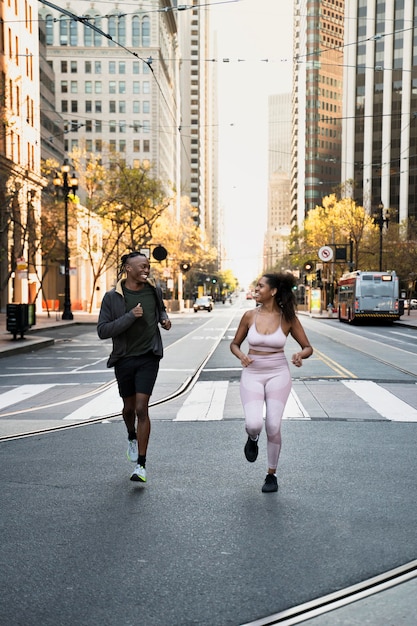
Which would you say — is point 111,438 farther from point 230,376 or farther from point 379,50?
point 379,50

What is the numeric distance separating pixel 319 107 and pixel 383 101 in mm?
20537

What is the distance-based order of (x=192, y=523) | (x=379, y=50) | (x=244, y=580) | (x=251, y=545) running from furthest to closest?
(x=379, y=50)
(x=192, y=523)
(x=251, y=545)
(x=244, y=580)

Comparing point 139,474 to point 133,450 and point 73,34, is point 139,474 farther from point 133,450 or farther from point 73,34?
point 73,34

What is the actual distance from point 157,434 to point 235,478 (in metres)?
2.13

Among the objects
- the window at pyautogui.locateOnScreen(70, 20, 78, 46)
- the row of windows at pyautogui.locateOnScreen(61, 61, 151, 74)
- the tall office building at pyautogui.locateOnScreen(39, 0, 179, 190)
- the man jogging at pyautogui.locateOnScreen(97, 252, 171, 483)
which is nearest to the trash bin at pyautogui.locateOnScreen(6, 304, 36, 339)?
the man jogging at pyautogui.locateOnScreen(97, 252, 171, 483)

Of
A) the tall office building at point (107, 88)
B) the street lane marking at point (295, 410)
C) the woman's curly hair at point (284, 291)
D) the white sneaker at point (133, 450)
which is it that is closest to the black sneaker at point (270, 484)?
A: the white sneaker at point (133, 450)

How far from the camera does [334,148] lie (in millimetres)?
139500

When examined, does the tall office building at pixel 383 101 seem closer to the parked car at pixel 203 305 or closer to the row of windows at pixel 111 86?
the row of windows at pixel 111 86

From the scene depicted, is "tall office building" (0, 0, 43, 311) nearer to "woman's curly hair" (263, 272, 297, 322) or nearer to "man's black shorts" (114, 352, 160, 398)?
"man's black shorts" (114, 352, 160, 398)

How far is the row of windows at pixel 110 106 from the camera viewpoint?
4193 inches

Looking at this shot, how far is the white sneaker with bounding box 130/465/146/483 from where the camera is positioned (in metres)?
5.96

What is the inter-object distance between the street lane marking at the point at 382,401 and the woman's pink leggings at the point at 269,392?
359 centimetres

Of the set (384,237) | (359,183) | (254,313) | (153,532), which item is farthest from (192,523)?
(359,183)

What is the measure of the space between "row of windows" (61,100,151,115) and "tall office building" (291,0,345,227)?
138 ft
